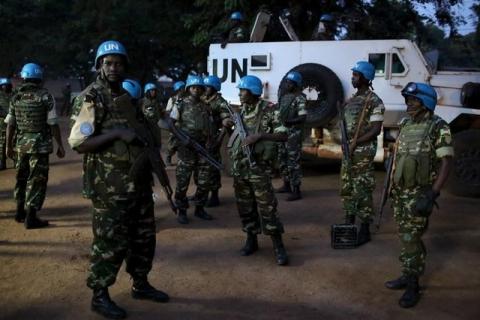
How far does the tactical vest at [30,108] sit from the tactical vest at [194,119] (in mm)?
1490

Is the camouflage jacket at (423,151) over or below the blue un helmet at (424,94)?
below

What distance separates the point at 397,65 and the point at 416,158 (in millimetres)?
4086

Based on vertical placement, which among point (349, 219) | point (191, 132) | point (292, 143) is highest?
point (191, 132)

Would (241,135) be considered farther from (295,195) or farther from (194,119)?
(295,195)

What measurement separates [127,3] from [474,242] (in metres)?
15.3

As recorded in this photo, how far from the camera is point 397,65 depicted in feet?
24.0

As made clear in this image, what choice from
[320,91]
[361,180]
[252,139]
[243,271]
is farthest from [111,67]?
[320,91]

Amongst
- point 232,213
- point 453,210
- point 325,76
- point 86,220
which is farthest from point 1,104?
point 453,210

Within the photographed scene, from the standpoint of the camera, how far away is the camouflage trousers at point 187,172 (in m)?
5.77

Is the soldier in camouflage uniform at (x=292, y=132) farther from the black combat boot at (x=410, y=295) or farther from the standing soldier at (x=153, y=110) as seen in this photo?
the black combat boot at (x=410, y=295)

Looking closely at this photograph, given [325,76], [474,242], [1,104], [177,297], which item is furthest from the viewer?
[1,104]

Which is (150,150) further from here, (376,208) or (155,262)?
(376,208)

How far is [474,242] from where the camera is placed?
526cm

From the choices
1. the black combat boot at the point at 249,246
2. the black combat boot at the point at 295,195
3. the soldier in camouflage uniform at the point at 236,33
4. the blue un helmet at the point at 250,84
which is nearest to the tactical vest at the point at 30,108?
the blue un helmet at the point at 250,84
